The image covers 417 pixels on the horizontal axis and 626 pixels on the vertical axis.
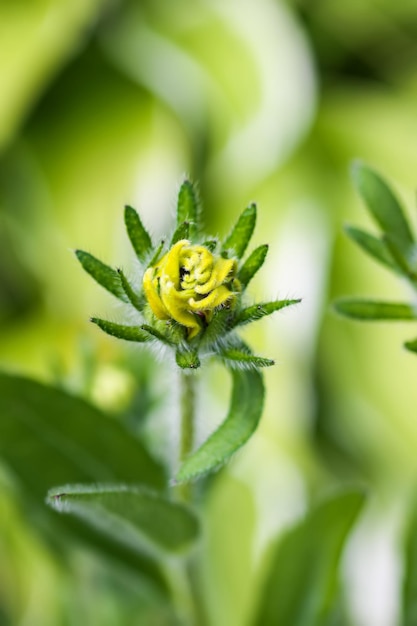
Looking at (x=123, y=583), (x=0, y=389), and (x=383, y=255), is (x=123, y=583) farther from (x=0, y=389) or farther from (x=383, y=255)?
(x=383, y=255)

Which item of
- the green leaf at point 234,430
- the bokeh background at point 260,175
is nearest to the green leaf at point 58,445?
the green leaf at point 234,430

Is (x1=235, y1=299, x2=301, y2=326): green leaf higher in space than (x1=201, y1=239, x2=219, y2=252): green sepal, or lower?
lower

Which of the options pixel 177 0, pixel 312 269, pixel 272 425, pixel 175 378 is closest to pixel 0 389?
pixel 175 378

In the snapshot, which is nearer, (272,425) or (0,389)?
(0,389)

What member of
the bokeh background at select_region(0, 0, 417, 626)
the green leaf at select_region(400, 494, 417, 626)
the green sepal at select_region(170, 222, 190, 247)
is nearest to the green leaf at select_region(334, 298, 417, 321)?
the green sepal at select_region(170, 222, 190, 247)

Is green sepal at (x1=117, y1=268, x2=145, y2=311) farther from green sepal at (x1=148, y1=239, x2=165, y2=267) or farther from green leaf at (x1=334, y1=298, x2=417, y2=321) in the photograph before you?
green leaf at (x1=334, y1=298, x2=417, y2=321)

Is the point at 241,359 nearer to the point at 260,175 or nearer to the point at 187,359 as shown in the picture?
the point at 187,359
